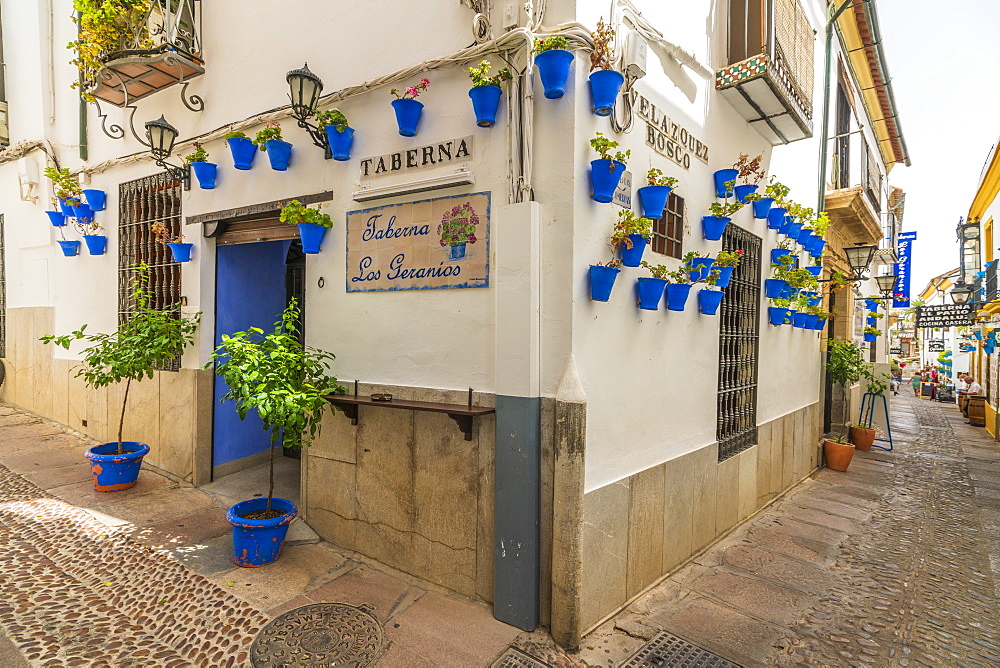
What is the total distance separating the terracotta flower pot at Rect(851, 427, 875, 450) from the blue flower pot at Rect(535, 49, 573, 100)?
31.7 ft

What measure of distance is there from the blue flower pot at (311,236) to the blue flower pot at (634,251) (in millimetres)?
2545

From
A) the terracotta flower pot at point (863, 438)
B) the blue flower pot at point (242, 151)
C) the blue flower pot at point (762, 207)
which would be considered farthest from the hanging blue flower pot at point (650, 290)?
the terracotta flower pot at point (863, 438)

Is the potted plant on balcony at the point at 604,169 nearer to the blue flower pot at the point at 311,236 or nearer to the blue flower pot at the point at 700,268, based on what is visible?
the blue flower pot at the point at 700,268

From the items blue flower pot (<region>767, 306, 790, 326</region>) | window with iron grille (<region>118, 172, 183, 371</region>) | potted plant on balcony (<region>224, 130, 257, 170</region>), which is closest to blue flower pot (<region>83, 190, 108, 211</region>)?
window with iron grille (<region>118, 172, 183, 371</region>)

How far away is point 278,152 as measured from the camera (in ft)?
14.7

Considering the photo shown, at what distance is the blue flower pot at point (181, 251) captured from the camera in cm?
546

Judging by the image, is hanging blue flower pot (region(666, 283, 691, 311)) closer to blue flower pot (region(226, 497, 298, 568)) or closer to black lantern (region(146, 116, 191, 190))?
blue flower pot (region(226, 497, 298, 568))

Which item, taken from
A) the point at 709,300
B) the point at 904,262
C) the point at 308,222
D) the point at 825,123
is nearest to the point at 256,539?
the point at 308,222

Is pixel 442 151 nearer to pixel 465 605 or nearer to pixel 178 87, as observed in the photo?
pixel 465 605

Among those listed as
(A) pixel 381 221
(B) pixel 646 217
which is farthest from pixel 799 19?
(A) pixel 381 221

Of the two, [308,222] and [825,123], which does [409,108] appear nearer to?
[308,222]

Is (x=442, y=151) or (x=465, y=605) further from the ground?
(x=442, y=151)

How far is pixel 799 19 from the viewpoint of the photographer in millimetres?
6000

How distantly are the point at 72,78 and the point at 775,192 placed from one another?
9.78 metres
